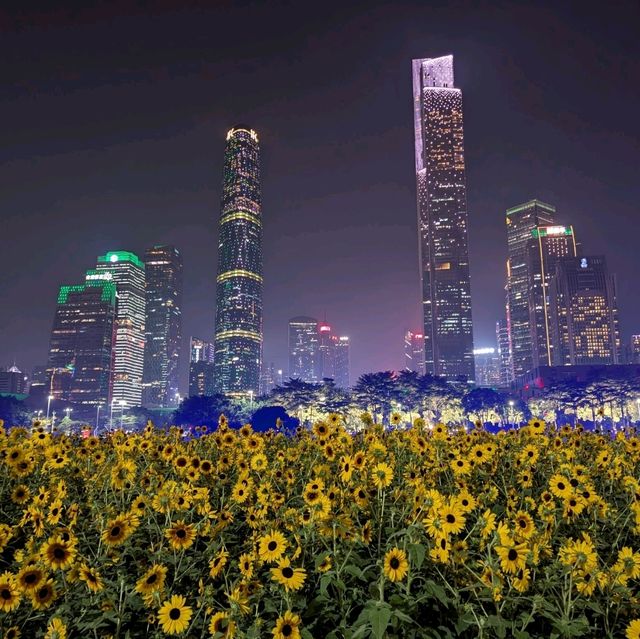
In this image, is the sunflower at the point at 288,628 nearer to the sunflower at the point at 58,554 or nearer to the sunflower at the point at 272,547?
the sunflower at the point at 272,547

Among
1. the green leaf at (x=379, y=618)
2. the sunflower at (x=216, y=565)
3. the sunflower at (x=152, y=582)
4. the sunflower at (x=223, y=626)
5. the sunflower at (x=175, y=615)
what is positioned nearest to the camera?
the green leaf at (x=379, y=618)

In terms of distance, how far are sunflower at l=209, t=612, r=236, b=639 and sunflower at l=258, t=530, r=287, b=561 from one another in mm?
517

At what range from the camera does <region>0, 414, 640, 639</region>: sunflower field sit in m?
2.66

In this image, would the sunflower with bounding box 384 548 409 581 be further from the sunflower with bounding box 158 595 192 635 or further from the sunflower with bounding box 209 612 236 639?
the sunflower with bounding box 158 595 192 635

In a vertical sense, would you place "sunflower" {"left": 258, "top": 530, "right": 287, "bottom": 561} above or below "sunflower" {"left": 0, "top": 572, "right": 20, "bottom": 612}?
above

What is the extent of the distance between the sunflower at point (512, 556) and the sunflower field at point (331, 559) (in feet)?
0.04

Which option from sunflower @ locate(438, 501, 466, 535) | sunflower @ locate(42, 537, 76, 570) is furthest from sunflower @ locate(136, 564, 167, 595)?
sunflower @ locate(438, 501, 466, 535)

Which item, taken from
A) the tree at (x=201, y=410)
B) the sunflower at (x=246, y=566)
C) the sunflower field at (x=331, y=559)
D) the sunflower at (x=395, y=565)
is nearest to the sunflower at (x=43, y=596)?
the sunflower field at (x=331, y=559)

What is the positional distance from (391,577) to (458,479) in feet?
8.45

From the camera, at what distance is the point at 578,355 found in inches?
7766

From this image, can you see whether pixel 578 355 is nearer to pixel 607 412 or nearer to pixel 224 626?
pixel 607 412

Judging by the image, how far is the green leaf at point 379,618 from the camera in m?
2.23

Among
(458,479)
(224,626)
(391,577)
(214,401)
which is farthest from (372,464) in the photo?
(214,401)

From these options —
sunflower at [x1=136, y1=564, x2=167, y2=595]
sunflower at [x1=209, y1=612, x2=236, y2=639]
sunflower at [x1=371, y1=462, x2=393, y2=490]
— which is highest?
sunflower at [x1=371, y1=462, x2=393, y2=490]
